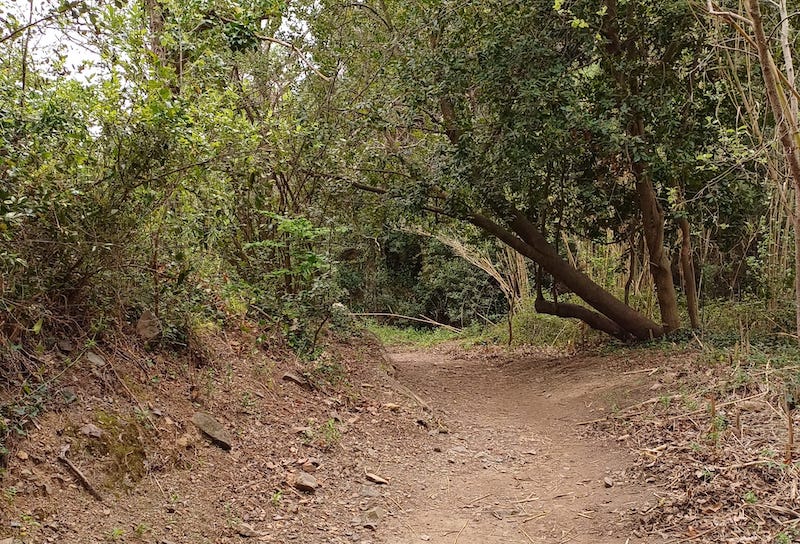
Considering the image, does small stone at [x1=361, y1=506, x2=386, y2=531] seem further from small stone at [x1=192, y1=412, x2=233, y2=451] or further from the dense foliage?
the dense foliage

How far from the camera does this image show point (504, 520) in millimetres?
3703

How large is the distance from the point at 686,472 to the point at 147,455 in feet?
10.4

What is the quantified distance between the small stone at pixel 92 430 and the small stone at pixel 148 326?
1.00m

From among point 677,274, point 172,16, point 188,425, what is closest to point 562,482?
point 188,425

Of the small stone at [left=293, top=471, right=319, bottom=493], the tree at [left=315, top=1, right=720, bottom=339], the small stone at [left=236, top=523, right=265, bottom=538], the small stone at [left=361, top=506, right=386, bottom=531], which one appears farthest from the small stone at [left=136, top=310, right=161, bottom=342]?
the tree at [left=315, top=1, right=720, bottom=339]

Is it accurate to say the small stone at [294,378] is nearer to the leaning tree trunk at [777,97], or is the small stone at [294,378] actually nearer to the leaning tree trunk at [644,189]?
the leaning tree trunk at [777,97]

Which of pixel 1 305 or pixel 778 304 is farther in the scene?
pixel 778 304

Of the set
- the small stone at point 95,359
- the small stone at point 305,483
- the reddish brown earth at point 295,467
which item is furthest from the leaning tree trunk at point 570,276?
the small stone at point 95,359

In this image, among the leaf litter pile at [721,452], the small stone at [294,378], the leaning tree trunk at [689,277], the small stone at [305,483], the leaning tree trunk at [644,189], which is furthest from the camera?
the leaning tree trunk at [689,277]

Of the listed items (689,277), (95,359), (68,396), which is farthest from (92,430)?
(689,277)

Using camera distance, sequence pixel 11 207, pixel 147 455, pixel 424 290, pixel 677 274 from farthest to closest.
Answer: pixel 424 290 < pixel 677 274 < pixel 147 455 < pixel 11 207

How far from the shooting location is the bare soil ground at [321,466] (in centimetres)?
292

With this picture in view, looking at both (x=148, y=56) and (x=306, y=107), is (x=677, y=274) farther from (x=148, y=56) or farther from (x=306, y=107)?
(x=148, y=56)

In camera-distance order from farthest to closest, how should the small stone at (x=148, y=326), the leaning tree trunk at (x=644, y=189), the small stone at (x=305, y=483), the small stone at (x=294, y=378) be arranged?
the leaning tree trunk at (x=644, y=189)
the small stone at (x=294, y=378)
the small stone at (x=148, y=326)
the small stone at (x=305, y=483)
